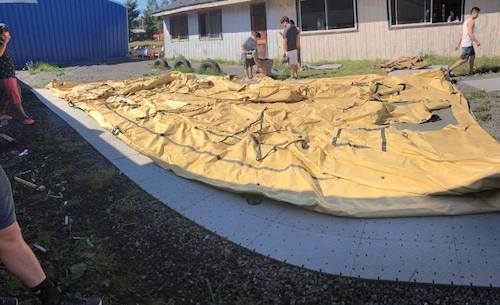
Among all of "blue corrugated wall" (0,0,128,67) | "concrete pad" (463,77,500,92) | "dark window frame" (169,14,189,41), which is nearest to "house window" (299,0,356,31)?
"concrete pad" (463,77,500,92)

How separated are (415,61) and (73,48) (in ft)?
54.3

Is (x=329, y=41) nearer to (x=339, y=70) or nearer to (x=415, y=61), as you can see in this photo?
(x=339, y=70)

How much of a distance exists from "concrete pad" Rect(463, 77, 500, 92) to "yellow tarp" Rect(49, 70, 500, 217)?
994mm

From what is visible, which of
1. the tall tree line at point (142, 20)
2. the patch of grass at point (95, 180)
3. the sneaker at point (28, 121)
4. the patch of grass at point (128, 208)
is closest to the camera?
the patch of grass at point (128, 208)

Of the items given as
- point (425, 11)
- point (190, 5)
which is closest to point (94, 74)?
point (190, 5)

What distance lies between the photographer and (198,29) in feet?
73.6

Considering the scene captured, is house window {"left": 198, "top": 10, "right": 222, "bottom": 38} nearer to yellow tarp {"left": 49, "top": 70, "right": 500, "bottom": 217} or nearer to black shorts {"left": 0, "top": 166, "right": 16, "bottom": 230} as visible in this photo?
yellow tarp {"left": 49, "top": 70, "right": 500, "bottom": 217}

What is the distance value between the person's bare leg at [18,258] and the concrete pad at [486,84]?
28.3 ft

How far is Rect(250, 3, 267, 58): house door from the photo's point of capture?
19.0 metres

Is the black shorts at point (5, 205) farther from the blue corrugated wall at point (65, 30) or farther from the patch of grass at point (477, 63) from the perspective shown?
the blue corrugated wall at point (65, 30)

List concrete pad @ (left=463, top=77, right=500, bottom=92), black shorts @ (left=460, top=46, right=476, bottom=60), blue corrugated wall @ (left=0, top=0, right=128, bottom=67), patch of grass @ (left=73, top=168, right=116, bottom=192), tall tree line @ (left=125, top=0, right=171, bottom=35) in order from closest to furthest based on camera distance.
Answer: patch of grass @ (left=73, top=168, right=116, bottom=192), concrete pad @ (left=463, top=77, right=500, bottom=92), black shorts @ (left=460, top=46, right=476, bottom=60), blue corrugated wall @ (left=0, top=0, right=128, bottom=67), tall tree line @ (left=125, top=0, right=171, bottom=35)

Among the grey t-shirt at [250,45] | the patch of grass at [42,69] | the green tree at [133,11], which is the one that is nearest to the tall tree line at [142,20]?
the green tree at [133,11]

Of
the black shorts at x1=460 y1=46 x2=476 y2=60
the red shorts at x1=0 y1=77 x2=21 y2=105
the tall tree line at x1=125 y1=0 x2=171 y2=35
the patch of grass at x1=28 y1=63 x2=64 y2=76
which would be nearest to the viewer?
the red shorts at x1=0 y1=77 x2=21 y2=105

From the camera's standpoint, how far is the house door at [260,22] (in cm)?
1895
